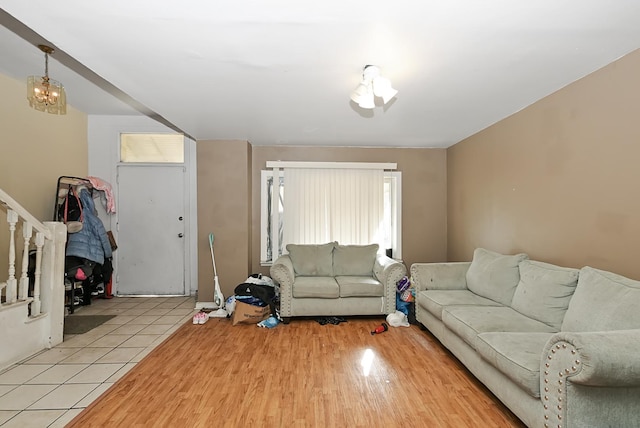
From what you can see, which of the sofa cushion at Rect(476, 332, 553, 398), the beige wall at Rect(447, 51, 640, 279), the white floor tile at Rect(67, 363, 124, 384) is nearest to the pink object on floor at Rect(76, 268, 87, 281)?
the white floor tile at Rect(67, 363, 124, 384)

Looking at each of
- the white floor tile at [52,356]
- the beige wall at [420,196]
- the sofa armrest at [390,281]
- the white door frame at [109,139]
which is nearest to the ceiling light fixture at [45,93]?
the white door frame at [109,139]

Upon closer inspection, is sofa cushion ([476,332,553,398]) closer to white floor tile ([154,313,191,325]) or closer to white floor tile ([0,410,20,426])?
white floor tile ([0,410,20,426])

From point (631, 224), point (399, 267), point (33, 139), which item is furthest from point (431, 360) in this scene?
point (33, 139)

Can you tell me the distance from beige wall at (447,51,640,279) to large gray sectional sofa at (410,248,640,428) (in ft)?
0.97

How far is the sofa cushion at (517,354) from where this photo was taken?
62.2 inches

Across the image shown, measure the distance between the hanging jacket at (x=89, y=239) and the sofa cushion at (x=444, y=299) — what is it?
4.01 meters

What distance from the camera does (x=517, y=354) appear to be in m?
1.72

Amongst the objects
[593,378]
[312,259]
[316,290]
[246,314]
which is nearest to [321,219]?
[312,259]

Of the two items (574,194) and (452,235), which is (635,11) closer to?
(574,194)

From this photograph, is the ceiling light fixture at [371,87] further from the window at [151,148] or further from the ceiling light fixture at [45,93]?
the window at [151,148]

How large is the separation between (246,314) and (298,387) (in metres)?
1.44

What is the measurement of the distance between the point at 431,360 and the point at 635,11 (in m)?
2.66

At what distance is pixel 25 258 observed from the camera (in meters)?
2.62

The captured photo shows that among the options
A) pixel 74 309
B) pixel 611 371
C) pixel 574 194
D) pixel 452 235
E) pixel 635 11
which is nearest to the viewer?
pixel 611 371
